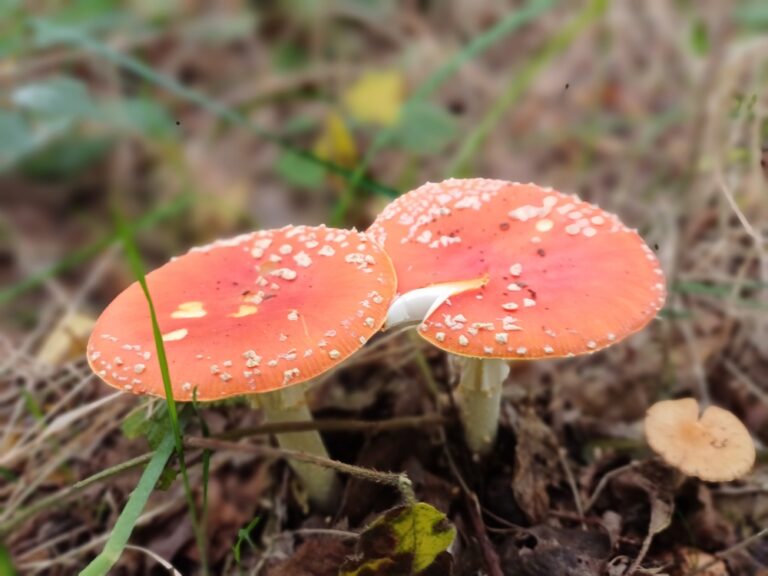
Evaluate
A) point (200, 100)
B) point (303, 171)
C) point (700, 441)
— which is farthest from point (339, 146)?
point (700, 441)

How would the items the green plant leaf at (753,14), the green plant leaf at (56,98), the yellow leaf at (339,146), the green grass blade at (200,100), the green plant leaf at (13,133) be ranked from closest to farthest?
1. the green grass blade at (200,100)
2. the green plant leaf at (56,98)
3. the green plant leaf at (13,133)
4. the green plant leaf at (753,14)
5. the yellow leaf at (339,146)

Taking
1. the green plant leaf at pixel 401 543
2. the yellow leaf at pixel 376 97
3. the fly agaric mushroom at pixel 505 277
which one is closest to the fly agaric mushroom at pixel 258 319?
the fly agaric mushroom at pixel 505 277

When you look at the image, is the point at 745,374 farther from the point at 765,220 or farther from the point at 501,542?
the point at 501,542

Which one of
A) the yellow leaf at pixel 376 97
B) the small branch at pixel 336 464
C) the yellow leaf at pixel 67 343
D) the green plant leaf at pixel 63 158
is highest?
the small branch at pixel 336 464

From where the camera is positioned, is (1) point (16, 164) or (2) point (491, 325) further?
(1) point (16, 164)

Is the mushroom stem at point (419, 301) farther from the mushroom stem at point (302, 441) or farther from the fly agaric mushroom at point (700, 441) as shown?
the fly agaric mushroom at point (700, 441)

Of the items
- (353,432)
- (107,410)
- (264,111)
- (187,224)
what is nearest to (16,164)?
(187,224)

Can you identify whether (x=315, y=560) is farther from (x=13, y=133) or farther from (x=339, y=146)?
(x=339, y=146)
